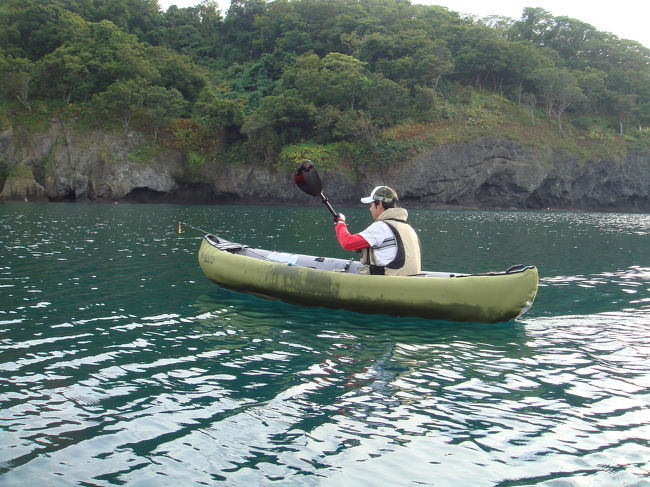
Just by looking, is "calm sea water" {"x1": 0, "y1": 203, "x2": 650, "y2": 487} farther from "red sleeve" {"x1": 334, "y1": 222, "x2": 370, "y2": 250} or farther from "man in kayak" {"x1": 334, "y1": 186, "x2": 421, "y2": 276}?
"red sleeve" {"x1": 334, "y1": 222, "x2": 370, "y2": 250}

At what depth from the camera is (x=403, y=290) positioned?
915 cm

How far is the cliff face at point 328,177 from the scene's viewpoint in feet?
156

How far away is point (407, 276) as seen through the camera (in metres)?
9.34

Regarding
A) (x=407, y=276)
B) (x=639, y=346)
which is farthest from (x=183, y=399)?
(x=639, y=346)

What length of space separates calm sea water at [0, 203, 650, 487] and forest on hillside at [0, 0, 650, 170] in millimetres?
42825

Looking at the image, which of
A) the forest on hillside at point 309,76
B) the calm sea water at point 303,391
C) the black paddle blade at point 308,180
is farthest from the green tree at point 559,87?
the black paddle blade at point 308,180

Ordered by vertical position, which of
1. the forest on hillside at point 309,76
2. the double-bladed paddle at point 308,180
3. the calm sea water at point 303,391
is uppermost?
the forest on hillside at point 309,76

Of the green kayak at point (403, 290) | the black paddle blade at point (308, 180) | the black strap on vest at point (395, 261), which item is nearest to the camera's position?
the green kayak at point (403, 290)

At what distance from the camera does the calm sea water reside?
445cm

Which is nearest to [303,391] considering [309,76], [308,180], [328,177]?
[308,180]

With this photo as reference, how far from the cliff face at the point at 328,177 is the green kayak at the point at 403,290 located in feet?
136

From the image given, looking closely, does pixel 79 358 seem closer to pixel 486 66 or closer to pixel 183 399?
pixel 183 399

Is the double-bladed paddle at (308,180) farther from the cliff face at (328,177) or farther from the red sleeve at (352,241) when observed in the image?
the cliff face at (328,177)

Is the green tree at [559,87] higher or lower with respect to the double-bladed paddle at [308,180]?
higher
